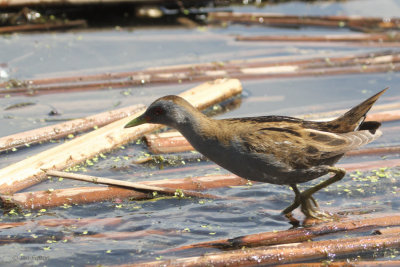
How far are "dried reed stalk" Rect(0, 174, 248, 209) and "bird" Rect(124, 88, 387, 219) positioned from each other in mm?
614

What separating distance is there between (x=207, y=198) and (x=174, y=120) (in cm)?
83

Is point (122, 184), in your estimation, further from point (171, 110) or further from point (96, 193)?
point (171, 110)

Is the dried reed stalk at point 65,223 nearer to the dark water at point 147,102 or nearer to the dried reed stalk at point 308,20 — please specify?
the dark water at point 147,102

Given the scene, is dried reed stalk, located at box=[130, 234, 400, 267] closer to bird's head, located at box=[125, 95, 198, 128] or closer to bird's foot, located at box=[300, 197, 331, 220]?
bird's foot, located at box=[300, 197, 331, 220]


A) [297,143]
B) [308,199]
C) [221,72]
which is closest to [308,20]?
[221,72]

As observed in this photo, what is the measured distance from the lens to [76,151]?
635cm

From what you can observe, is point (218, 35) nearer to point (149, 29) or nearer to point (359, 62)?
point (149, 29)

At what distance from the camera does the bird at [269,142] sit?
203 inches

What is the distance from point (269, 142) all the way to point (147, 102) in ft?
10.6

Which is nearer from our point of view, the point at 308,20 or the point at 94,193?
the point at 94,193

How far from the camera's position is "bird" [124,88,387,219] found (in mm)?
5148

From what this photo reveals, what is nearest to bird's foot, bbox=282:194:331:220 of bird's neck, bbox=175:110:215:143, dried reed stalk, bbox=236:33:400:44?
bird's neck, bbox=175:110:215:143

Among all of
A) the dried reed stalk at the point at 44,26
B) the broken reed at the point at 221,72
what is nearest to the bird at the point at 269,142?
the broken reed at the point at 221,72

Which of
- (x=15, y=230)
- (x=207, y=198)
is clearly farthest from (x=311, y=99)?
(x=15, y=230)
